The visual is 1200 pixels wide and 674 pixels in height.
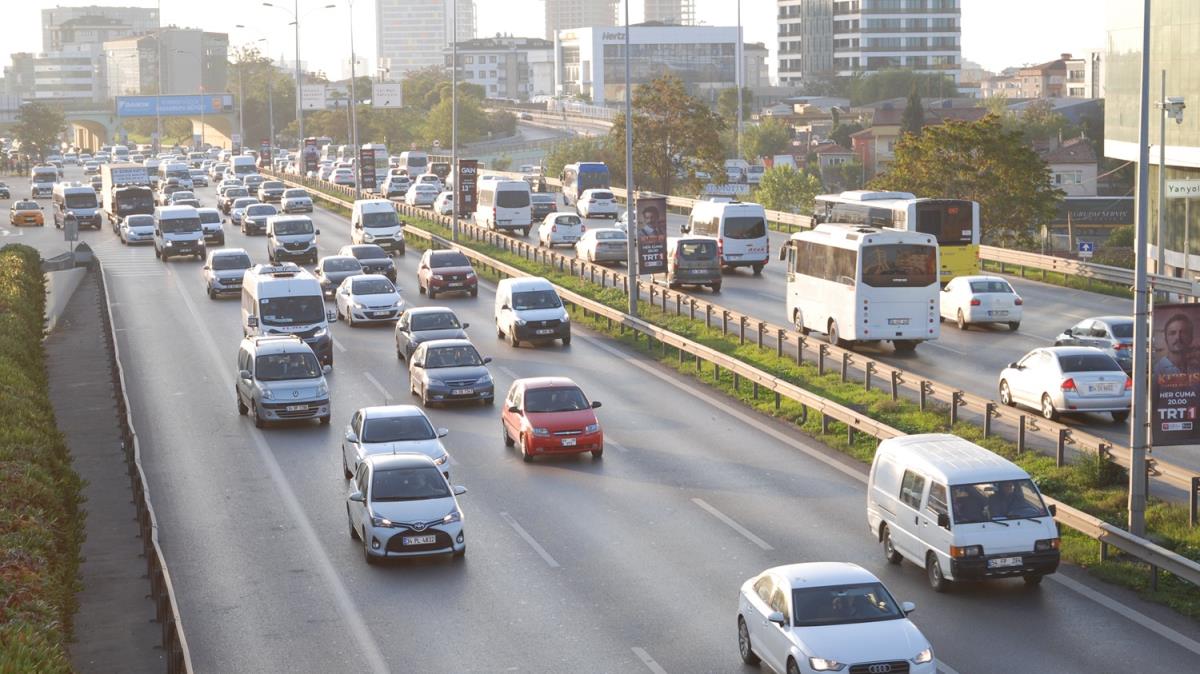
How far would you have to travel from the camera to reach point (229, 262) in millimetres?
55375

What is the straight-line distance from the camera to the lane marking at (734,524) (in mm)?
23625

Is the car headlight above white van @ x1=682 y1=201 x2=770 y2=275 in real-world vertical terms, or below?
below

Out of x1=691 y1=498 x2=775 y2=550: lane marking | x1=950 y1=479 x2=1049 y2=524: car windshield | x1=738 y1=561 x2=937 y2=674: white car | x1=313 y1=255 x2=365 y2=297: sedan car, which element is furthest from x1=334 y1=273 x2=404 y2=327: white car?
x1=738 y1=561 x2=937 y2=674: white car

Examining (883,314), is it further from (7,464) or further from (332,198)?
(332,198)

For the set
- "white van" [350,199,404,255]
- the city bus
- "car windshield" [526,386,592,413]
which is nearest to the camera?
"car windshield" [526,386,592,413]

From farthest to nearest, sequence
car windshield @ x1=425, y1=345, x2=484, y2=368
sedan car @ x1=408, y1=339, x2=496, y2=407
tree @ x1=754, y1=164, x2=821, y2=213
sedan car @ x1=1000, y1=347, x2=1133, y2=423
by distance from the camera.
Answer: tree @ x1=754, y1=164, x2=821, y2=213 → car windshield @ x1=425, y1=345, x2=484, y2=368 → sedan car @ x1=408, y1=339, x2=496, y2=407 → sedan car @ x1=1000, y1=347, x2=1133, y2=423

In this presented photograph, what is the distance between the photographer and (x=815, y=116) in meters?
186

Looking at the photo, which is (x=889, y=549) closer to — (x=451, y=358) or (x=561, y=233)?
(x=451, y=358)

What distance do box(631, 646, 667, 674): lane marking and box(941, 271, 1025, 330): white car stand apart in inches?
1046

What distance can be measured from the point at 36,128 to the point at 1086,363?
533 ft

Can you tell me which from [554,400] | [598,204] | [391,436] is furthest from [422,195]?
[391,436]

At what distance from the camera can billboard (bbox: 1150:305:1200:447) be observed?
21641 millimetres

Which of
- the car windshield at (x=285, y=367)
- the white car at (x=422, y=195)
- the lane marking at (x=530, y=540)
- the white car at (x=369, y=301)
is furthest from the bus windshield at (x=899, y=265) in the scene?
the white car at (x=422, y=195)

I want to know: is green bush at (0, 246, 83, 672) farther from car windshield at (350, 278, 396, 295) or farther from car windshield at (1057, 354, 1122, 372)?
car windshield at (1057, 354, 1122, 372)
